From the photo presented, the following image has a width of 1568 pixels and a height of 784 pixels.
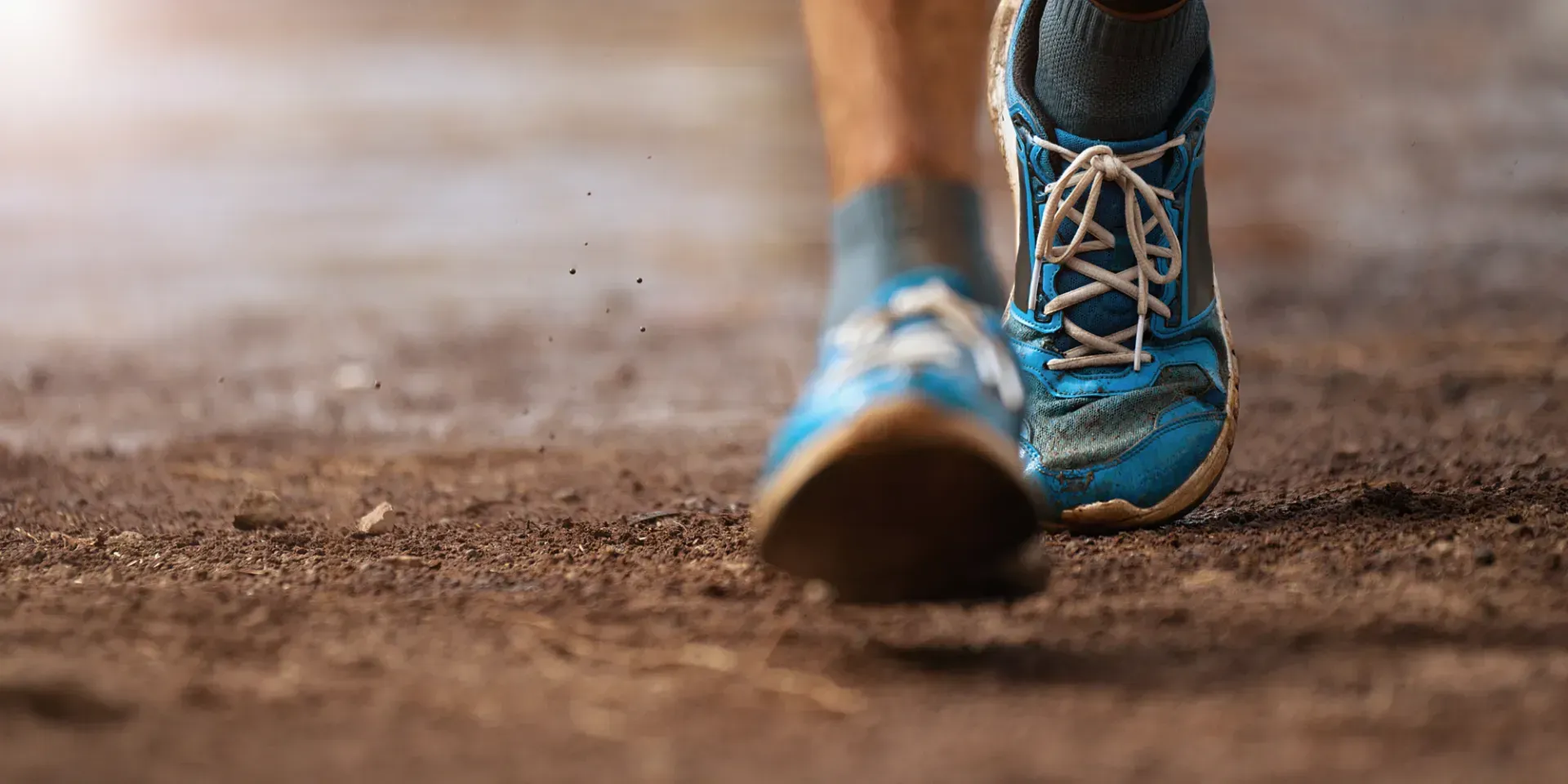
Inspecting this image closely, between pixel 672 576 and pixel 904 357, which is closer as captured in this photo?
pixel 904 357

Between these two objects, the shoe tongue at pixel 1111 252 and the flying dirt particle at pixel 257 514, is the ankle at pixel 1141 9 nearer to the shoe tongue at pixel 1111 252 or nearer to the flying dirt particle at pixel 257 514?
the shoe tongue at pixel 1111 252

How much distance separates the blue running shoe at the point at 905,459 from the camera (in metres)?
1.11

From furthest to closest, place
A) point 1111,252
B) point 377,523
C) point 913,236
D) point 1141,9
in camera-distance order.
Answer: point 377,523
point 1111,252
point 1141,9
point 913,236

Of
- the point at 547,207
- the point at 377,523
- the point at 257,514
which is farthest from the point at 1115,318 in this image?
the point at 547,207

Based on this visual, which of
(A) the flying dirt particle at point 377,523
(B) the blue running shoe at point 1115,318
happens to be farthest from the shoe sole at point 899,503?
(A) the flying dirt particle at point 377,523

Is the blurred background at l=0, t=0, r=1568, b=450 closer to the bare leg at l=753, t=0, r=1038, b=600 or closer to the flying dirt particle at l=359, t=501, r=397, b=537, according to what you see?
the flying dirt particle at l=359, t=501, r=397, b=537

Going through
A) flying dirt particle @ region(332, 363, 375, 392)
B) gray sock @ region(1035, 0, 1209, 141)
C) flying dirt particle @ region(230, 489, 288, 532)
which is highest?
gray sock @ region(1035, 0, 1209, 141)

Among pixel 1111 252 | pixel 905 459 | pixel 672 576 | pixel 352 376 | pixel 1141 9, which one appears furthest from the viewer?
pixel 352 376

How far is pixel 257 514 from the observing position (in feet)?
7.02

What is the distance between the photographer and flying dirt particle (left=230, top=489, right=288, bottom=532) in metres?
2.12

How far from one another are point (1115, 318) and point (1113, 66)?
311 mm

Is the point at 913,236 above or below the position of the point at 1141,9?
below

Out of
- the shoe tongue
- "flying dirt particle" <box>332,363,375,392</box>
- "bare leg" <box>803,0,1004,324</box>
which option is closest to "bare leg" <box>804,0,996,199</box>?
"bare leg" <box>803,0,1004,324</box>

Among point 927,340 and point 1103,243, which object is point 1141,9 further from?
point 927,340
